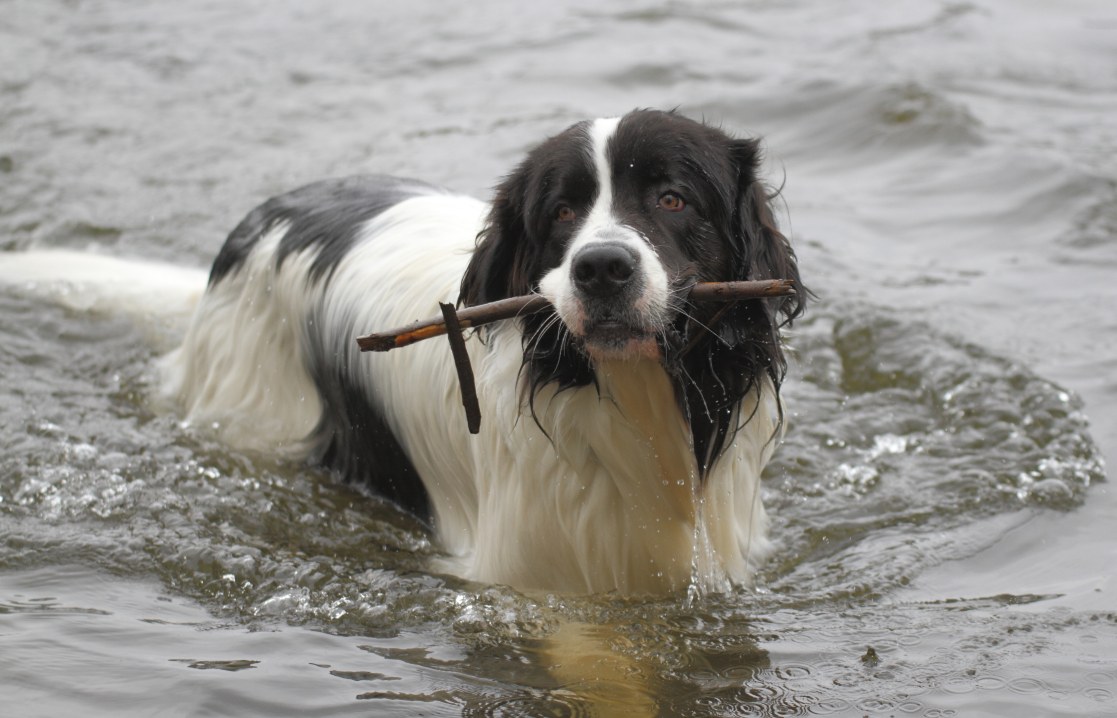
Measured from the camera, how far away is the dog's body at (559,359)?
4027mm

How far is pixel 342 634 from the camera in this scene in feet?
14.4

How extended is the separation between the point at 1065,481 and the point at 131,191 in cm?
576

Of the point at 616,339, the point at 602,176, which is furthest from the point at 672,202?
the point at 616,339

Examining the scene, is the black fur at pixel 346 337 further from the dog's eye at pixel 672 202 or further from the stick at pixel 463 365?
the dog's eye at pixel 672 202

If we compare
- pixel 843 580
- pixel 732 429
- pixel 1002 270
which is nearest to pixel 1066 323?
pixel 1002 270

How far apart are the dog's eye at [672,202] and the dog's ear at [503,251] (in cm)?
43

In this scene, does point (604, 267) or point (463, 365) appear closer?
point (604, 267)

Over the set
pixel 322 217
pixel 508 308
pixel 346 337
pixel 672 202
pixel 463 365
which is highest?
pixel 672 202

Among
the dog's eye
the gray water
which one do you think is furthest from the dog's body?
the gray water

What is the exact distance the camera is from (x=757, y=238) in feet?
13.8

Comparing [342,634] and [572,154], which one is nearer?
[572,154]

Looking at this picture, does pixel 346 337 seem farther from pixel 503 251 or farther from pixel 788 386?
pixel 788 386

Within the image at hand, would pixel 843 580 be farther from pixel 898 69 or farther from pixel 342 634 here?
pixel 898 69

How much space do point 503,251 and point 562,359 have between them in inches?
16.4
